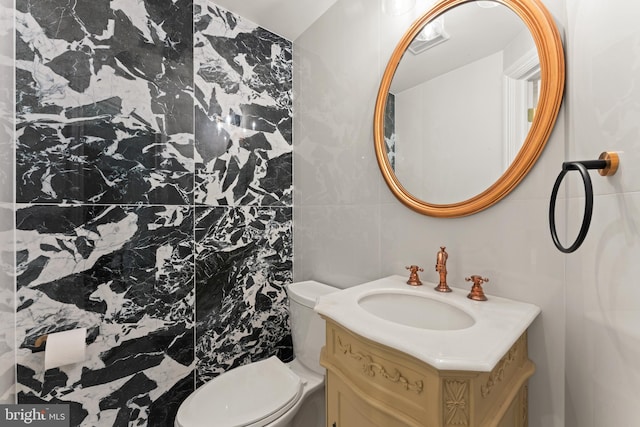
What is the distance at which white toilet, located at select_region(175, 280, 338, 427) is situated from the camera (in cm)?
104

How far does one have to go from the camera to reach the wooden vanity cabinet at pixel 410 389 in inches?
21.8

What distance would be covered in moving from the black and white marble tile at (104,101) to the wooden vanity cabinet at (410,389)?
3.61 ft

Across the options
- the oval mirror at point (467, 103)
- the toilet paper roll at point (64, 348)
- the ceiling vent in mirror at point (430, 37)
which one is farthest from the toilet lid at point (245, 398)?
the ceiling vent in mirror at point (430, 37)

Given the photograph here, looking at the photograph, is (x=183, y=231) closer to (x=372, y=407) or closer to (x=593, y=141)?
(x=372, y=407)

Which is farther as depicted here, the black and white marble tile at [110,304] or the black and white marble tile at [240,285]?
the black and white marble tile at [240,285]

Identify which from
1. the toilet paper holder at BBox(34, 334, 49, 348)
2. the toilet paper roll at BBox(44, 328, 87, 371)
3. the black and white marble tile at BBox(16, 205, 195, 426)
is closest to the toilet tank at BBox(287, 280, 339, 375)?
the black and white marble tile at BBox(16, 205, 195, 426)

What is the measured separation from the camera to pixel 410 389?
603 mm

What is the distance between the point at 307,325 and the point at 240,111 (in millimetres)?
1229

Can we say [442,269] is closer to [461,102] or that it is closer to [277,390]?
[461,102]

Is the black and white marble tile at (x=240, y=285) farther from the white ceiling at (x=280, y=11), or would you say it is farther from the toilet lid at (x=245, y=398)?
the white ceiling at (x=280, y=11)

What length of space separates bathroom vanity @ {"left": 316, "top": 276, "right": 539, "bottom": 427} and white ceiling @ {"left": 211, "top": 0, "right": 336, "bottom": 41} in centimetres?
151

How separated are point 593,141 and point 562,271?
36cm

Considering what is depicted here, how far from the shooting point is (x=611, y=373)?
1.92 ft

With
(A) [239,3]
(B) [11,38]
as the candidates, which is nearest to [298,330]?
(B) [11,38]
